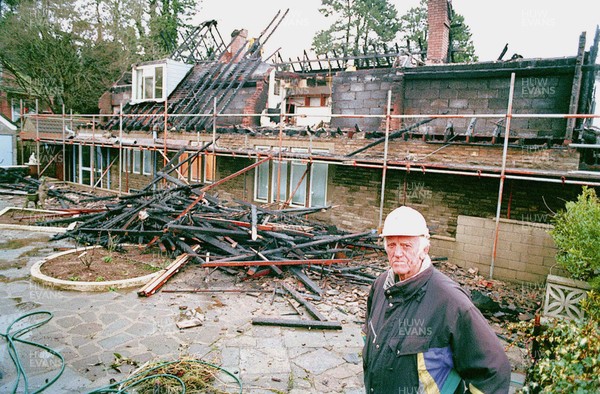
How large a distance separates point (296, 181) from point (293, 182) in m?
0.16

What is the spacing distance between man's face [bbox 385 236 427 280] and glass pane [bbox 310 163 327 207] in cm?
1089

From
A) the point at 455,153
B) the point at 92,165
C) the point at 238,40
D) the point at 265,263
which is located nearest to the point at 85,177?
the point at 92,165

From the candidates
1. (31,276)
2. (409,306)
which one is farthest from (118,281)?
(409,306)

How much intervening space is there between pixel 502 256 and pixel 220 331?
670 cm

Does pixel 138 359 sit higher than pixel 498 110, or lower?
lower

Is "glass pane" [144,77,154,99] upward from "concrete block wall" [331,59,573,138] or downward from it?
upward

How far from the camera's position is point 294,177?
14.5 meters

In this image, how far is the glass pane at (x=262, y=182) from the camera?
15153mm

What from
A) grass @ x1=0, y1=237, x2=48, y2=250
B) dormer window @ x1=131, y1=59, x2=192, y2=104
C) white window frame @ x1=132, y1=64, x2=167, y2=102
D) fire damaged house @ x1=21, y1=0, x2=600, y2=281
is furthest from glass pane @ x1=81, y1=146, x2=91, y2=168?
grass @ x1=0, y1=237, x2=48, y2=250

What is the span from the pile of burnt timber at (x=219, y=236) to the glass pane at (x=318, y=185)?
2335 mm

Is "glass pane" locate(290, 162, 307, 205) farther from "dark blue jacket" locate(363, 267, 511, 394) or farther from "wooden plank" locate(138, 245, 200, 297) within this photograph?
"dark blue jacket" locate(363, 267, 511, 394)

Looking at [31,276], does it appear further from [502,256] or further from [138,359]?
[502,256]

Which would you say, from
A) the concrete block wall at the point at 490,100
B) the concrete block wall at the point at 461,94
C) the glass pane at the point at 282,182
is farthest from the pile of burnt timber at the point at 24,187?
the concrete block wall at the point at 490,100

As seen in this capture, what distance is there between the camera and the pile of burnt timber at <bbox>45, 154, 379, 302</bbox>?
27.6 ft
